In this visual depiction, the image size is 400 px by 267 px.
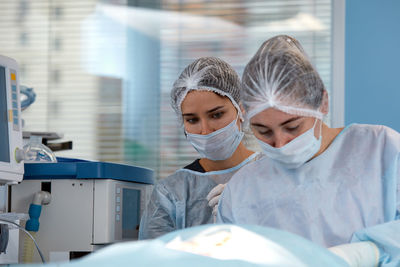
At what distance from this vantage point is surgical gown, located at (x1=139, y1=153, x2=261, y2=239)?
2.03 meters

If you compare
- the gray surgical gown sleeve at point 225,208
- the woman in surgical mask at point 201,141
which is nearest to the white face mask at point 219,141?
the woman in surgical mask at point 201,141

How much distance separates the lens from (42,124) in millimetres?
3943

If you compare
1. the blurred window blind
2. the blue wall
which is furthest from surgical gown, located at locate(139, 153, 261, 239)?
the blurred window blind

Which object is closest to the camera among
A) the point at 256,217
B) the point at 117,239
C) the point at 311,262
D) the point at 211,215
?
the point at 311,262

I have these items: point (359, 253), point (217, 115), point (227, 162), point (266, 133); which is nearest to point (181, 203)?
point (227, 162)

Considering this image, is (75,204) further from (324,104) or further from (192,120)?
(324,104)

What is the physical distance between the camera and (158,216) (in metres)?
2.04

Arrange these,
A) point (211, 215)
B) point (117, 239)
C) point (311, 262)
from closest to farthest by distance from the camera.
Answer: point (311, 262), point (211, 215), point (117, 239)

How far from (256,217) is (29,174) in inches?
36.1

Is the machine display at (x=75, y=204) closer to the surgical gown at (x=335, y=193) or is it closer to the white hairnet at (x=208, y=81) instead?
the white hairnet at (x=208, y=81)

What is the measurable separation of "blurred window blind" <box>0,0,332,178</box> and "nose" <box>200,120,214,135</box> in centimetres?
177

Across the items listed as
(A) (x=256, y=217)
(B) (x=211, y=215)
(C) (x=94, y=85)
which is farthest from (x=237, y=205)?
(C) (x=94, y=85)

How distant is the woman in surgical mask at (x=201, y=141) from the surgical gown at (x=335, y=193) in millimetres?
336

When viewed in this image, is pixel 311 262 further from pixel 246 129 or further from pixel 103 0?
pixel 103 0
